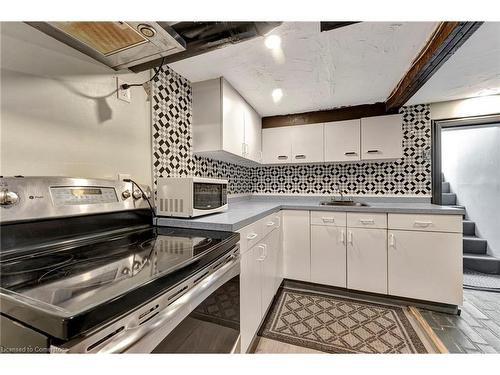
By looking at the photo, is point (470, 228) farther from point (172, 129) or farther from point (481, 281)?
point (172, 129)

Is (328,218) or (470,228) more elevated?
(328,218)

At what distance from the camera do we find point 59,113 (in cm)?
95

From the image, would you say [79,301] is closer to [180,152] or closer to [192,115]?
[180,152]

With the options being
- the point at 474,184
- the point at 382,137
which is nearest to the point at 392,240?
the point at 382,137

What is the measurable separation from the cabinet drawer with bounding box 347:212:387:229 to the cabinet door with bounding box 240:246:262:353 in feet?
3.42

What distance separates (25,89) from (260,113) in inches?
82.7

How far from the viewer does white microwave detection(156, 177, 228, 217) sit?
1.27m

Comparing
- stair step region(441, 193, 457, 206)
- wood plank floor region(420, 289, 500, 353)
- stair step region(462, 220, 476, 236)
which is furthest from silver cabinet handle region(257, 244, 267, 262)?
stair step region(441, 193, 457, 206)

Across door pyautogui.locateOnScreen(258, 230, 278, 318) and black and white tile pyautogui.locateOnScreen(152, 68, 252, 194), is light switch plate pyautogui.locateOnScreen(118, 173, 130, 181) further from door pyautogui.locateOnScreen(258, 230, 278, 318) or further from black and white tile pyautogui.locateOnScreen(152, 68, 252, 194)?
door pyautogui.locateOnScreen(258, 230, 278, 318)

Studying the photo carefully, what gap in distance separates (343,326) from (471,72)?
216 cm

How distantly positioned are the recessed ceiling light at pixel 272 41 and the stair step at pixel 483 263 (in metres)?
3.28

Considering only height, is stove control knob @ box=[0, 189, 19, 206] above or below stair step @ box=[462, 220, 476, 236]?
above

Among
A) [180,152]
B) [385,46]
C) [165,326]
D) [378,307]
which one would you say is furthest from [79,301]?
[378,307]
